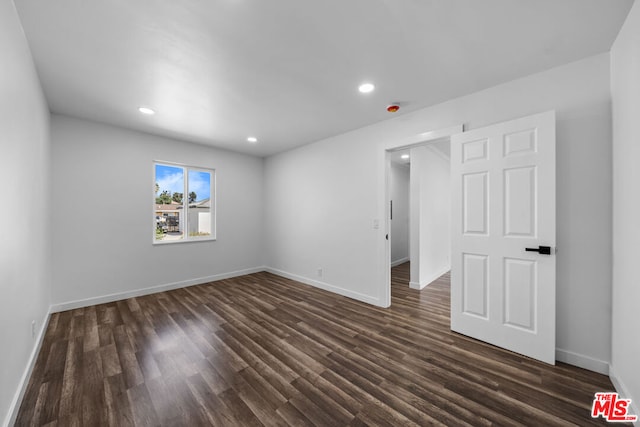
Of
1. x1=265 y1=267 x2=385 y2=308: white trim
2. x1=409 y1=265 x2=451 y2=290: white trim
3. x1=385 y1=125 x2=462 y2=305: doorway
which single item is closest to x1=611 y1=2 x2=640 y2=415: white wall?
x1=385 y1=125 x2=462 y2=305: doorway

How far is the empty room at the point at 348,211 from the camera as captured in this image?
5.08 ft

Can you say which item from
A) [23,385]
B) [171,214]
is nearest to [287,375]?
[23,385]

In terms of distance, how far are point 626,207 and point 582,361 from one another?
1.32 m

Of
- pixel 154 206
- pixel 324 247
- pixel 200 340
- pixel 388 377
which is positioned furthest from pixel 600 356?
pixel 154 206

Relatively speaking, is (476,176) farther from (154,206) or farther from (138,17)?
(154,206)

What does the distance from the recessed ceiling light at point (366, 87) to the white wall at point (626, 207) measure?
67.3 inches

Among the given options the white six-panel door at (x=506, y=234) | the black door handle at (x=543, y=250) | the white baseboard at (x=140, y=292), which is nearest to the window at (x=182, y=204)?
the white baseboard at (x=140, y=292)

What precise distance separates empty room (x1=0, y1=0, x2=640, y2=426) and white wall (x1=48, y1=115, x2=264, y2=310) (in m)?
0.03

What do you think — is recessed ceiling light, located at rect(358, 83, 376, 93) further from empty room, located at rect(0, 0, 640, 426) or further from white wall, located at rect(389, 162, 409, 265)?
white wall, located at rect(389, 162, 409, 265)

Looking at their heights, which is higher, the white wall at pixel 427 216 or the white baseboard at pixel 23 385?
the white wall at pixel 427 216

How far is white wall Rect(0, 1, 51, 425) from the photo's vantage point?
1398 millimetres

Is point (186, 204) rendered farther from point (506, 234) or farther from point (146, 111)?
point (506, 234)

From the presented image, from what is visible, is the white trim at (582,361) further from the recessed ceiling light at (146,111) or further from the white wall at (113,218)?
the recessed ceiling light at (146,111)

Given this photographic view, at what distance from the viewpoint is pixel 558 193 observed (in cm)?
210
